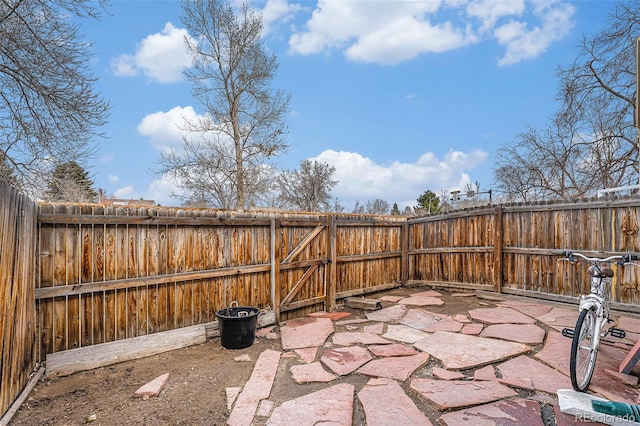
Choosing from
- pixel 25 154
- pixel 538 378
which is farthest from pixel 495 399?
pixel 25 154

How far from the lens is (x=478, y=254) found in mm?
6297

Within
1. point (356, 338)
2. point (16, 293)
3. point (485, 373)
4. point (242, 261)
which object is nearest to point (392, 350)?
point (356, 338)

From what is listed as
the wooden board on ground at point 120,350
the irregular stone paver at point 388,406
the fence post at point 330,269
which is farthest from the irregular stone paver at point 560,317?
the wooden board on ground at point 120,350

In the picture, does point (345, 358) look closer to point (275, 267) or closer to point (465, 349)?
point (465, 349)

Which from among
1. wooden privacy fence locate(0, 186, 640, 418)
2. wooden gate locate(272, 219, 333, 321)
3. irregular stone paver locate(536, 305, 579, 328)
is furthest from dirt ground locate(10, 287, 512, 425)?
irregular stone paver locate(536, 305, 579, 328)

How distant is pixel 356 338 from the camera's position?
399 centimetres

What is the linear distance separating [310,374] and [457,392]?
1.26m

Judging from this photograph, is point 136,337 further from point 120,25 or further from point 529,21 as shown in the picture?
point 529,21

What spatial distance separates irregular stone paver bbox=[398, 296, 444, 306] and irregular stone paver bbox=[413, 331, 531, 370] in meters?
1.59

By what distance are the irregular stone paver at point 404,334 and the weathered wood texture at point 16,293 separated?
3492 millimetres

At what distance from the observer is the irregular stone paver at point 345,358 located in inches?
123

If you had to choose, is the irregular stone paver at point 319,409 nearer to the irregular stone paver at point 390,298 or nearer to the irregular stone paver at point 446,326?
the irregular stone paver at point 446,326

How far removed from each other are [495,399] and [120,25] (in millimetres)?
6621

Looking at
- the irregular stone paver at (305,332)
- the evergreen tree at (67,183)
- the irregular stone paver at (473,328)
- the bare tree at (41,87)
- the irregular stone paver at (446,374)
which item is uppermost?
the bare tree at (41,87)
